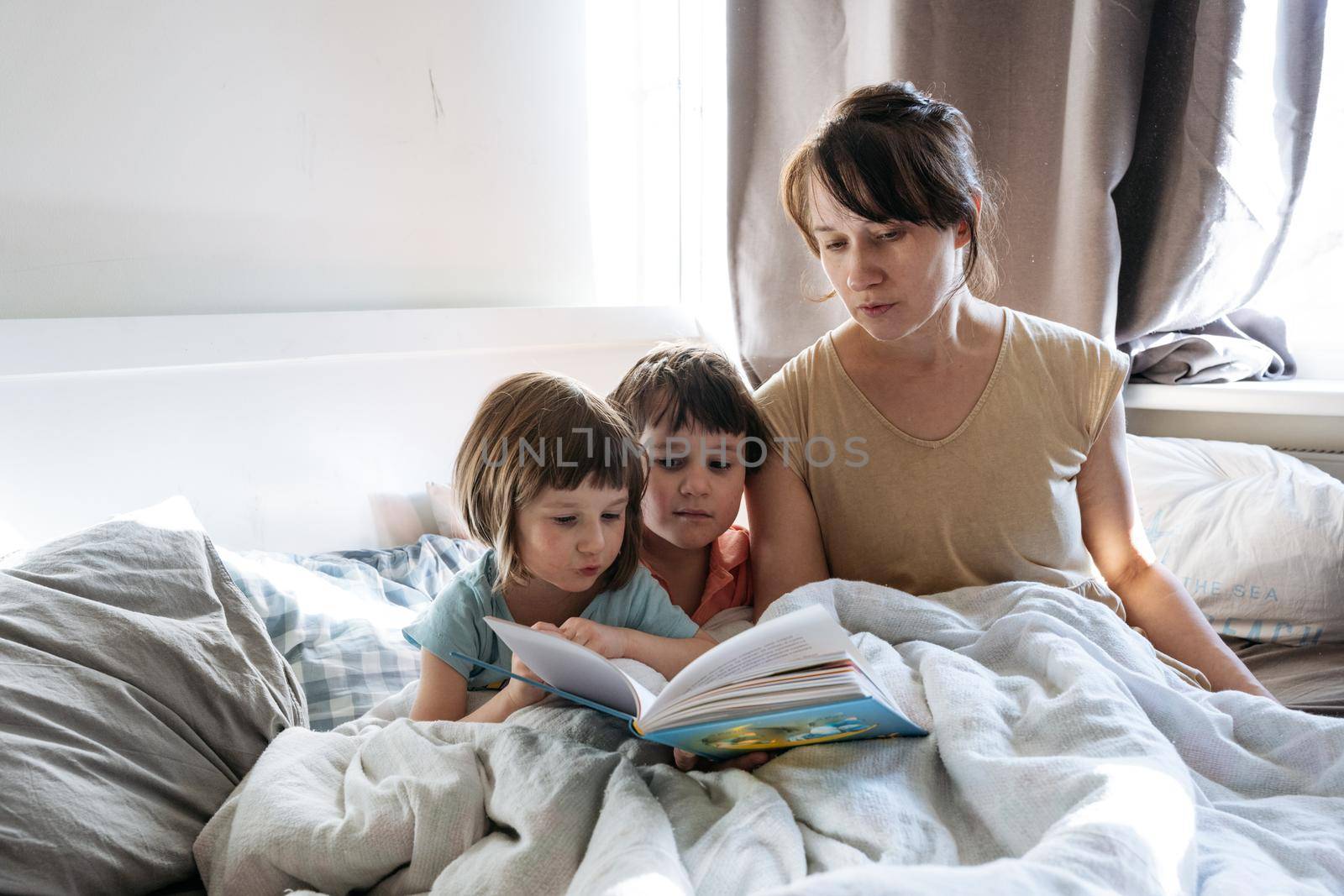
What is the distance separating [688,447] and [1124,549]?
606 millimetres

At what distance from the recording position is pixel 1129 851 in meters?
0.60

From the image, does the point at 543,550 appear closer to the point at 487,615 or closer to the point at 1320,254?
the point at 487,615

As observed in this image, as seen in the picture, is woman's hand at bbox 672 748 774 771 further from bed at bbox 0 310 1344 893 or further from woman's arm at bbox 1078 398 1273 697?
woman's arm at bbox 1078 398 1273 697

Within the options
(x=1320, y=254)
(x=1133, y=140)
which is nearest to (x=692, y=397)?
(x=1133, y=140)

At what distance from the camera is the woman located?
1204mm

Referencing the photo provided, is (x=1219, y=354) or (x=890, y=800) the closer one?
(x=890, y=800)

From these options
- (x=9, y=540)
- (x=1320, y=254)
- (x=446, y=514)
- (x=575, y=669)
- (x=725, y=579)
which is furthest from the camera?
(x=1320, y=254)

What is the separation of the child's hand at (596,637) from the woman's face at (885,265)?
0.49 metres

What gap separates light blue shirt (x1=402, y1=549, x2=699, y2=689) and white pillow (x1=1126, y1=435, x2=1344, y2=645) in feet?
Answer: 2.75

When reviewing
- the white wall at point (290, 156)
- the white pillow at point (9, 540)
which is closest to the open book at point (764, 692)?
the white pillow at point (9, 540)

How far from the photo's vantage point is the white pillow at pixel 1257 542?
1.40 metres

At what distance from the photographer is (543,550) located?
1.08 m

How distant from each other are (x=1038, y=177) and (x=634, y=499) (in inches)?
48.7

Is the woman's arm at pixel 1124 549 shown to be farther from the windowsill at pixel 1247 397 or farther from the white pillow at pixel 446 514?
the white pillow at pixel 446 514
